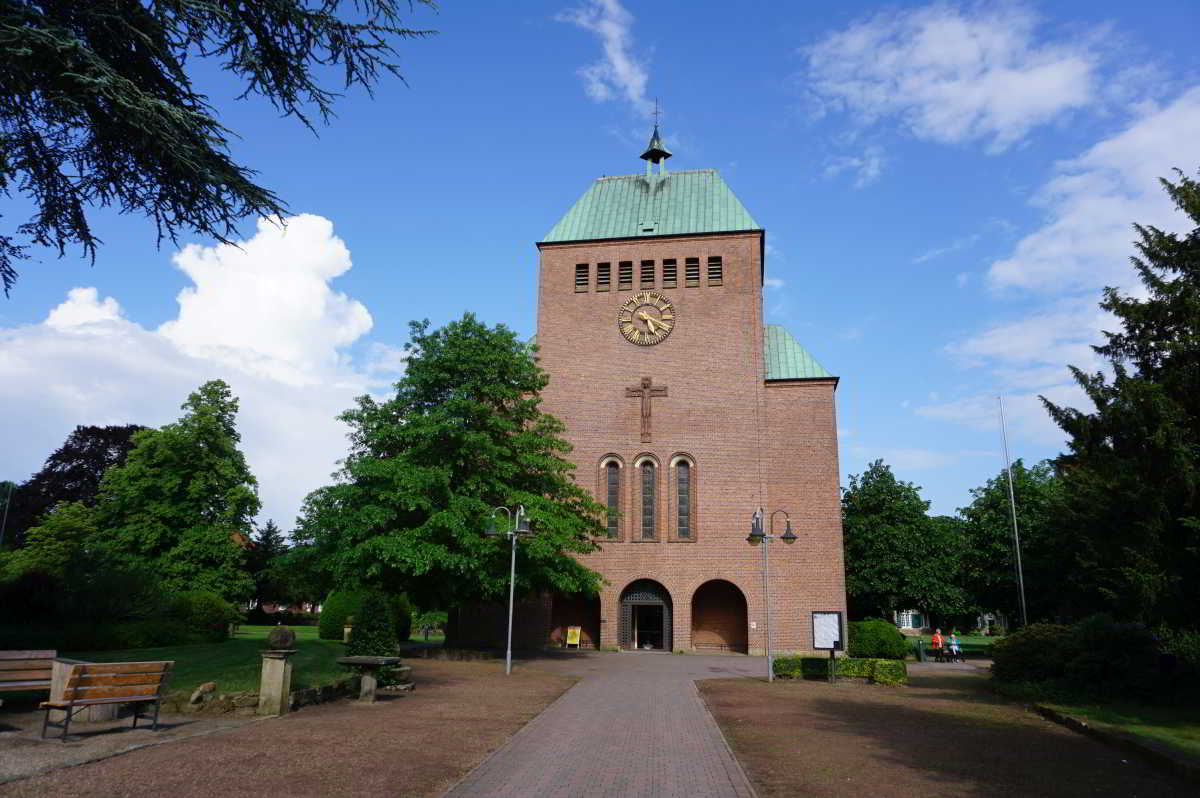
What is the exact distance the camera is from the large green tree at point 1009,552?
122 feet

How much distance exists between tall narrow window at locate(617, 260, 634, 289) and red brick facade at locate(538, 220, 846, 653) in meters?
0.21

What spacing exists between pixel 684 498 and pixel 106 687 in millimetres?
26153

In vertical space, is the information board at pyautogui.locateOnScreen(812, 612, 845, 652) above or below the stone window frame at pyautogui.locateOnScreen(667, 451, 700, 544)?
below

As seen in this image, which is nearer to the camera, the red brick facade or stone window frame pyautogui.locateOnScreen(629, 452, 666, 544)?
the red brick facade

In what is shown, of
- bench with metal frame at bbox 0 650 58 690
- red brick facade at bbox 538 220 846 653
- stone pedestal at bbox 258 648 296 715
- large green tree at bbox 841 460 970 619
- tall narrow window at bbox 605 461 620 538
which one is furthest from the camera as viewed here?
large green tree at bbox 841 460 970 619

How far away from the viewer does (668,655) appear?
31.2 meters

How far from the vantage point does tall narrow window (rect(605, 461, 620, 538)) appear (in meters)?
33.7

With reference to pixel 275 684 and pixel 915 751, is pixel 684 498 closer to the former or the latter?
pixel 915 751

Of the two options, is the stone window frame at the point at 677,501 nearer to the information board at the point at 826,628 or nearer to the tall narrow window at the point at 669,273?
the information board at the point at 826,628

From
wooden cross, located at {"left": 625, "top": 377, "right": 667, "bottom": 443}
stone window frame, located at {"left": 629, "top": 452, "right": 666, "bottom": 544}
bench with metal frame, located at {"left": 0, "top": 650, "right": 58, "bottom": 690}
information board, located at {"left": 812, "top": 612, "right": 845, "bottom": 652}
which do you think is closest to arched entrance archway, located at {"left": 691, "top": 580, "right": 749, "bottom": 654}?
stone window frame, located at {"left": 629, "top": 452, "right": 666, "bottom": 544}

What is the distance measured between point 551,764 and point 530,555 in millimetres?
15270

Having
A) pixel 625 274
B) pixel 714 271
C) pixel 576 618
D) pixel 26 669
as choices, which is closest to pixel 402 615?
pixel 576 618

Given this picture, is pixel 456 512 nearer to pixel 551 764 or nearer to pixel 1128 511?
pixel 551 764

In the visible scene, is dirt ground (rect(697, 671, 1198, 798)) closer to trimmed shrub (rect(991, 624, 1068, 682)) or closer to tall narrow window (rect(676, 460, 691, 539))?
trimmed shrub (rect(991, 624, 1068, 682))
